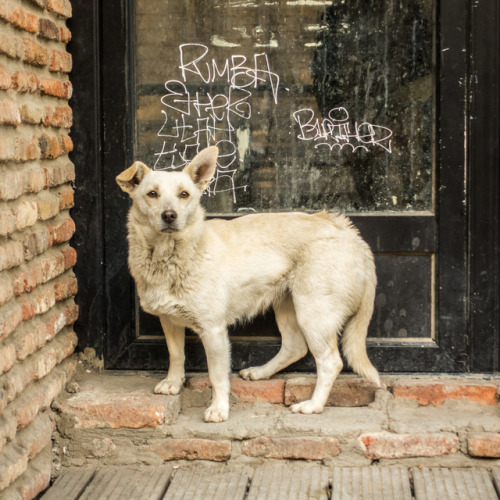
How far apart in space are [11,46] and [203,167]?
1133 mm

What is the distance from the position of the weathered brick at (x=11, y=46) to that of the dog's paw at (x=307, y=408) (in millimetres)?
2265

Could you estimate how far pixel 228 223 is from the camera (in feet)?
14.1

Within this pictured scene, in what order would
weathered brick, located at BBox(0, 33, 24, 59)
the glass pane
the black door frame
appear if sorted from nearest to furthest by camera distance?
weathered brick, located at BBox(0, 33, 24, 59), the black door frame, the glass pane

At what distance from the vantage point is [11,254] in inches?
137

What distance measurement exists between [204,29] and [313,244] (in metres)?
1.42

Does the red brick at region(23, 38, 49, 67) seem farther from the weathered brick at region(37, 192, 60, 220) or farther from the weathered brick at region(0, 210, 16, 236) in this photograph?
the weathered brick at region(0, 210, 16, 236)

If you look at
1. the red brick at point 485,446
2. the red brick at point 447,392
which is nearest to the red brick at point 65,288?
the red brick at point 447,392

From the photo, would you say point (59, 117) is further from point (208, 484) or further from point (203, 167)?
point (208, 484)

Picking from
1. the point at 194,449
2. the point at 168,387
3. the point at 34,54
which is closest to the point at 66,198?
the point at 34,54

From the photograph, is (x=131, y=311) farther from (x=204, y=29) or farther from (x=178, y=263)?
(x=204, y=29)

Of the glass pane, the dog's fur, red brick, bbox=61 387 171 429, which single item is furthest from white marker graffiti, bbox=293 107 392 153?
red brick, bbox=61 387 171 429

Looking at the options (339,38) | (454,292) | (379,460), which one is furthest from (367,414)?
(339,38)

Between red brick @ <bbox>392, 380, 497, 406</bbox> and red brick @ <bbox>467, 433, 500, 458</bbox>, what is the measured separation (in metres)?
0.47

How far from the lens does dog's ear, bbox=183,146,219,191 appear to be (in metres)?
4.04
